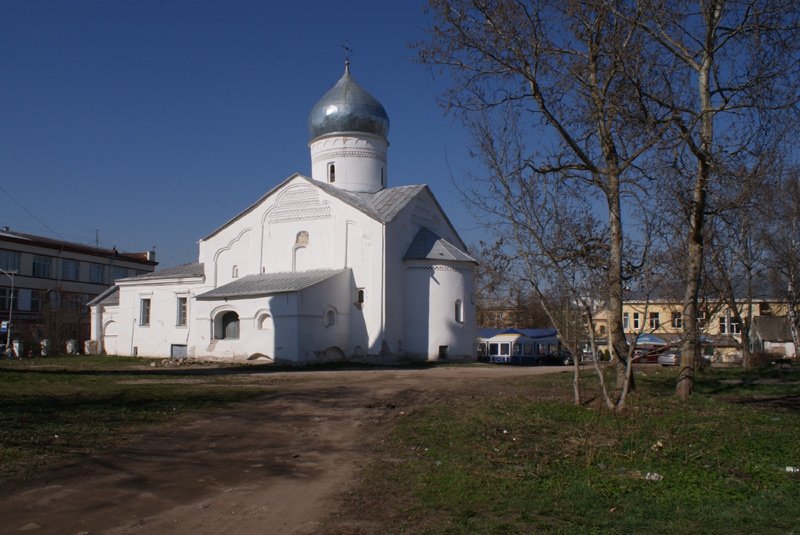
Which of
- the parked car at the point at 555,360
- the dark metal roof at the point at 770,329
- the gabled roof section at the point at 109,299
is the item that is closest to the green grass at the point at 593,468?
the parked car at the point at 555,360

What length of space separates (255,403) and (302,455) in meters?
4.69

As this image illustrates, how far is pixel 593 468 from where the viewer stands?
26.7 feet

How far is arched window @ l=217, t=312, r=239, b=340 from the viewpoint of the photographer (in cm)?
2914

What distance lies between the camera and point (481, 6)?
12672mm

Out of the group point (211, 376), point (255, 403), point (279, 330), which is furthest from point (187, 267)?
point (255, 403)

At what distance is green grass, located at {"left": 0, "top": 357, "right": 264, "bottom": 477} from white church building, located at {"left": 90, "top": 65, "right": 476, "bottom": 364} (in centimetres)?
895

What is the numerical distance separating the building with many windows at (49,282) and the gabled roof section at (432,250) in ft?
77.6

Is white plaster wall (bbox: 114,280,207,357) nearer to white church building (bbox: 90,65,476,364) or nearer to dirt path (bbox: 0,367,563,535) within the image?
white church building (bbox: 90,65,476,364)

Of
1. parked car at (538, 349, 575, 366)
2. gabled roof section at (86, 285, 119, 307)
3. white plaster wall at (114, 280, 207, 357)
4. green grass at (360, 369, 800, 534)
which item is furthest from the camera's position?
parked car at (538, 349, 575, 366)

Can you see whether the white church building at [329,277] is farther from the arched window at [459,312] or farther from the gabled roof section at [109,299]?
the gabled roof section at [109,299]

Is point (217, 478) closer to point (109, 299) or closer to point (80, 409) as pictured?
point (80, 409)

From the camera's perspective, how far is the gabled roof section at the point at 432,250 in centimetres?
2964

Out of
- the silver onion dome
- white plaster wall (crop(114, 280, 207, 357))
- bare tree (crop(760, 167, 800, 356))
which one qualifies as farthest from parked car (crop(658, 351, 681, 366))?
white plaster wall (crop(114, 280, 207, 357))

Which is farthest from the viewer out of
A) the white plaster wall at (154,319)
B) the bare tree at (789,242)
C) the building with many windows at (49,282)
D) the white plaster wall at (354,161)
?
the building with many windows at (49,282)
